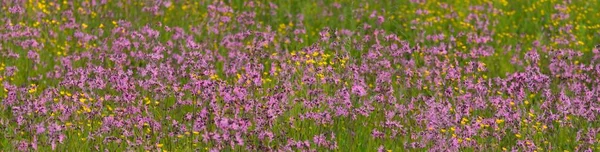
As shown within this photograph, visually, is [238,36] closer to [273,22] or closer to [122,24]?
[122,24]

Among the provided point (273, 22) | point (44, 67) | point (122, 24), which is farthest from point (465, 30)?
point (44, 67)

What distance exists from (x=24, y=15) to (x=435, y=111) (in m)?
4.86

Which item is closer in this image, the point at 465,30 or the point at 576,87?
the point at 576,87

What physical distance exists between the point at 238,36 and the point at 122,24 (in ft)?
3.53

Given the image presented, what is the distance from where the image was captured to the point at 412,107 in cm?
627

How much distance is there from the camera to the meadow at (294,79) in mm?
5684

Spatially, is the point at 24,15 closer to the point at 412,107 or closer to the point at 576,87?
the point at 412,107

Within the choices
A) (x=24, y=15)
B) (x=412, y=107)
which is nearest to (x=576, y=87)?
(x=412, y=107)

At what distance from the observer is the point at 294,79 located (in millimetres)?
7594

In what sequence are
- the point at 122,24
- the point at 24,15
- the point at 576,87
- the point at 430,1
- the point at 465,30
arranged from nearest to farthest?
1. the point at 576,87
2. the point at 122,24
3. the point at 24,15
4. the point at 465,30
5. the point at 430,1

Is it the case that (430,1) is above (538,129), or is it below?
above

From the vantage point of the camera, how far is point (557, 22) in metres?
10.0

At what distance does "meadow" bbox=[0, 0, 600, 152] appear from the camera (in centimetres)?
568

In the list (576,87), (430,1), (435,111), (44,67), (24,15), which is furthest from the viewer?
(430,1)
